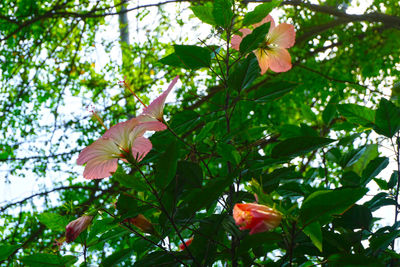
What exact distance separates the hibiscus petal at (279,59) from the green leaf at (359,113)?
116mm

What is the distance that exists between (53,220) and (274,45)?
18.9 inches

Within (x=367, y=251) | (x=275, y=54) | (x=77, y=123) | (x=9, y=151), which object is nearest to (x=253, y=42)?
(x=275, y=54)

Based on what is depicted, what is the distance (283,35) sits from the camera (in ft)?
2.22

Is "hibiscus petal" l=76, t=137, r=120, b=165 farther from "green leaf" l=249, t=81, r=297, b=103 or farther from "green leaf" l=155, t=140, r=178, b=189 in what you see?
"green leaf" l=249, t=81, r=297, b=103

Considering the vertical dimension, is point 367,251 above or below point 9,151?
below

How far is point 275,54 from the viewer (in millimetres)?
687

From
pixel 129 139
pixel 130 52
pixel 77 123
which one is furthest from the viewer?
pixel 130 52

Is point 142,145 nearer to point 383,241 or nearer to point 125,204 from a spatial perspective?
point 125,204

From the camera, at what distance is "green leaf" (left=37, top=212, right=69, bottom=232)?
661 mm

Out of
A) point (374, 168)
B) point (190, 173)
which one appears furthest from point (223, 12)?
point (374, 168)

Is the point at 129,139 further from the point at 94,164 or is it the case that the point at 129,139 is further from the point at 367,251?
the point at 367,251

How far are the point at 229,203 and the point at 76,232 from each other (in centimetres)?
22

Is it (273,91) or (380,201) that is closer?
(273,91)

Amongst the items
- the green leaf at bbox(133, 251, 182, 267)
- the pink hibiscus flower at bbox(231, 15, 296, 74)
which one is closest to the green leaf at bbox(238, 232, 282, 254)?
the green leaf at bbox(133, 251, 182, 267)
